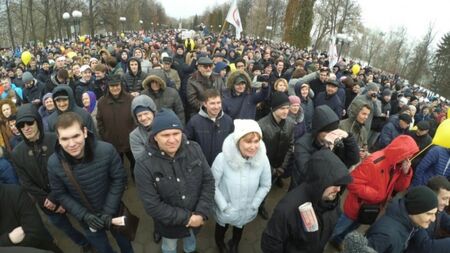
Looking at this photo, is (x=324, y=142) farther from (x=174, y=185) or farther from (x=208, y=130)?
(x=174, y=185)

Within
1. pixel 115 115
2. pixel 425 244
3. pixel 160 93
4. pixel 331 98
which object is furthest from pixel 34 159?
pixel 331 98

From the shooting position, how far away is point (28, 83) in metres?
6.30

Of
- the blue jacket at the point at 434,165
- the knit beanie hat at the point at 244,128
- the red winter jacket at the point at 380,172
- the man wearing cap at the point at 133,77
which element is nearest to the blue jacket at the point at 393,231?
the red winter jacket at the point at 380,172

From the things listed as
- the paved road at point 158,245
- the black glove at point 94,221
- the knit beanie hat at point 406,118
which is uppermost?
the knit beanie hat at point 406,118

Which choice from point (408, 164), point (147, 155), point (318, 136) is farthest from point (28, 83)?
point (408, 164)

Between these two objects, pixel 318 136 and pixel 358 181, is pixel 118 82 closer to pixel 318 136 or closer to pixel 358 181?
pixel 318 136

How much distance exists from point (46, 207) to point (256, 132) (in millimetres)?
2384

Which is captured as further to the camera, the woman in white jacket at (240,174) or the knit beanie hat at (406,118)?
the knit beanie hat at (406,118)

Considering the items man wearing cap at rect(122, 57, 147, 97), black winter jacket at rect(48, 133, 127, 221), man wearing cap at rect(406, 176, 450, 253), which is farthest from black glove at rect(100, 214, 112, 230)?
man wearing cap at rect(122, 57, 147, 97)

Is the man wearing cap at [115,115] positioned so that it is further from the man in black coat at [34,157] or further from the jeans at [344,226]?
the jeans at [344,226]

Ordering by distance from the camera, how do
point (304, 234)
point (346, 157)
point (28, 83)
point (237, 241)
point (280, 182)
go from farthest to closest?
1. point (28, 83)
2. point (280, 182)
3. point (237, 241)
4. point (346, 157)
5. point (304, 234)

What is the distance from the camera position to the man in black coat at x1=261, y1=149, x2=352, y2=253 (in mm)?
2004

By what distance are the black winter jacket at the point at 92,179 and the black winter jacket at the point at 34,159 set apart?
0.29 metres

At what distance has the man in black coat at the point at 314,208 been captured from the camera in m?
2.00
